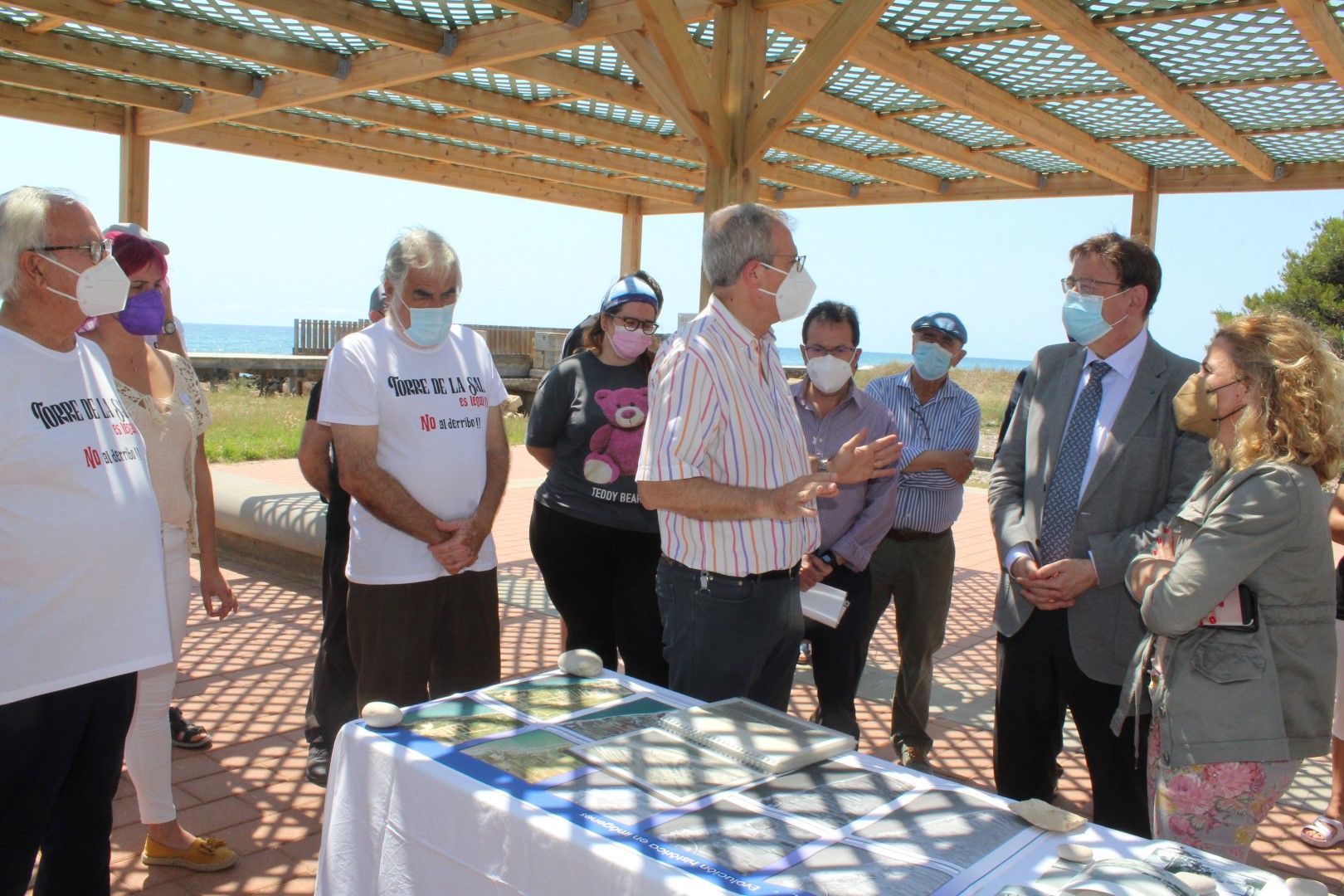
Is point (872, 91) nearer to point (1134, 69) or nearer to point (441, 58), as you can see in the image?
point (1134, 69)

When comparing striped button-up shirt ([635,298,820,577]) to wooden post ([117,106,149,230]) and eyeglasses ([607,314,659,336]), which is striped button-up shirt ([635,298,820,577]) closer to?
eyeglasses ([607,314,659,336])

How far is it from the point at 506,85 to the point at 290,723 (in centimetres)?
546

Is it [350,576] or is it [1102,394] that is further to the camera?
[350,576]

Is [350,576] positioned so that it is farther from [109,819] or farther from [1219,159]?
[1219,159]

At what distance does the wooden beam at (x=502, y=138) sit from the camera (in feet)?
28.5

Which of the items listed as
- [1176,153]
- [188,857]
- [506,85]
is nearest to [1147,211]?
[1176,153]

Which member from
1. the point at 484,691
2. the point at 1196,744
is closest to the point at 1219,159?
the point at 1196,744

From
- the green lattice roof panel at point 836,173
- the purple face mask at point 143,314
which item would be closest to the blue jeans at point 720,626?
the purple face mask at point 143,314

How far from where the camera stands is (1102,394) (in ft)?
9.02

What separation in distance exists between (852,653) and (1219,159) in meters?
7.50

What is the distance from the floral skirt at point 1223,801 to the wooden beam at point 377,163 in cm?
956

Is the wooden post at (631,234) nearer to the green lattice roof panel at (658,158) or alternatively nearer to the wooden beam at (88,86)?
the green lattice roof panel at (658,158)

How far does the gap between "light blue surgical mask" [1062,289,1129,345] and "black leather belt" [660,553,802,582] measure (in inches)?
38.0

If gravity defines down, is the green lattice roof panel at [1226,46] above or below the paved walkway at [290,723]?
above
